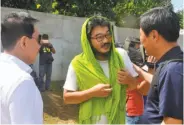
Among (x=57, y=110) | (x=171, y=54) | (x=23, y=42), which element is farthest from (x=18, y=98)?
(x=57, y=110)

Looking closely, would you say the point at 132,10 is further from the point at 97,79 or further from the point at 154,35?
the point at 154,35

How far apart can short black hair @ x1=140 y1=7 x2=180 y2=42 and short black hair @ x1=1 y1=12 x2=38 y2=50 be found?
2.02 ft

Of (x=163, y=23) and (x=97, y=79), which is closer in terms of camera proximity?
(x=163, y=23)

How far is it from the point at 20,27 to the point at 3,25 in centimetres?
9

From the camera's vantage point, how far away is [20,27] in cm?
177

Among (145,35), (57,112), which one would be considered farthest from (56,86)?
(145,35)

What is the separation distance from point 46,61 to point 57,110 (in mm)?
1101

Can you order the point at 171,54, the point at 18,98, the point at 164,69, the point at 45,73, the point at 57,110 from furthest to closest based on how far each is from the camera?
the point at 45,73 < the point at 57,110 < the point at 171,54 < the point at 164,69 < the point at 18,98

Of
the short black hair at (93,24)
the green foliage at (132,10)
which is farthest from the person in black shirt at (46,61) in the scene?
the green foliage at (132,10)

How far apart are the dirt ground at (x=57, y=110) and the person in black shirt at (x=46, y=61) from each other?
0.25 metres

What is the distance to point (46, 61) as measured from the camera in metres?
7.37

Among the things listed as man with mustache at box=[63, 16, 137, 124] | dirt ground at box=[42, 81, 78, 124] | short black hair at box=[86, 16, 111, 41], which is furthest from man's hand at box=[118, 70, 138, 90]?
dirt ground at box=[42, 81, 78, 124]

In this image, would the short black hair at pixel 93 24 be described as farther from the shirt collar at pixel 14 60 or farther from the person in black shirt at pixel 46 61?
the person in black shirt at pixel 46 61

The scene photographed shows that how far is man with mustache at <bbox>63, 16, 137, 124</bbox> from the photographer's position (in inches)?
92.0
